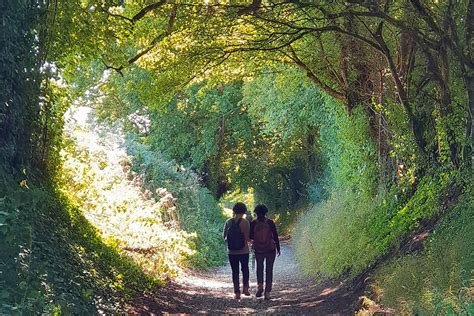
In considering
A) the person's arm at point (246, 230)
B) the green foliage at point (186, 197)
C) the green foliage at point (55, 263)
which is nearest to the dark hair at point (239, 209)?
the person's arm at point (246, 230)

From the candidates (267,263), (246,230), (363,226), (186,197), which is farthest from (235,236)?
(186,197)

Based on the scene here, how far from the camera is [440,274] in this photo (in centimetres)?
776

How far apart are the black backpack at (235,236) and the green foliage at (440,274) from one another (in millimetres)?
2681

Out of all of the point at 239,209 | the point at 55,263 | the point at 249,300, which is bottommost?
the point at 249,300

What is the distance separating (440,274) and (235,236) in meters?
4.97

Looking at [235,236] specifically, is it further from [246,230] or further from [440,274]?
[440,274]

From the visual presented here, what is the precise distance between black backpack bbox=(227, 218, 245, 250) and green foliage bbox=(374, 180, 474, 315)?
268cm

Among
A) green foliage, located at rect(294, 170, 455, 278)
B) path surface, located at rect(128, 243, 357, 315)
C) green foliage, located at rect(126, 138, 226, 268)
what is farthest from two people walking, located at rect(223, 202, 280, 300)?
green foliage, located at rect(126, 138, 226, 268)

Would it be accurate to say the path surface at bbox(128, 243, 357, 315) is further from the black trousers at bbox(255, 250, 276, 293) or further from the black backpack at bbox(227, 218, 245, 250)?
the black backpack at bbox(227, 218, 245, 250)

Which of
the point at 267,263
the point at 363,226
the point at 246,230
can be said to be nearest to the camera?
the point at 246,230

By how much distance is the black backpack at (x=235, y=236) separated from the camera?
12.1 metres

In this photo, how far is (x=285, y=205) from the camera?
46281 mm

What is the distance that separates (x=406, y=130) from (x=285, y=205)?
32.2m

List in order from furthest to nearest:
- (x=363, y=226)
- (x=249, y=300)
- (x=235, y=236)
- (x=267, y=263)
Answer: (x=363, y=226) → (x=249, y=300) → (x=267, y=263) → (x=235, y=236)
